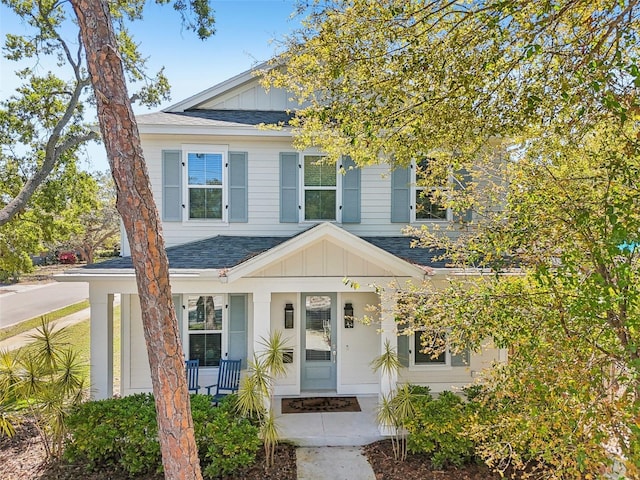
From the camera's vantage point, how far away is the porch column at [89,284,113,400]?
6.43 meters

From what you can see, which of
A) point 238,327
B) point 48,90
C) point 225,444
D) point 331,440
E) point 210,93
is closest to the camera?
point 225,444

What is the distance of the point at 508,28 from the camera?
3707 millimetres

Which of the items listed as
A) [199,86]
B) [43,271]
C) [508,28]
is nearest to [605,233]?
[508,28]

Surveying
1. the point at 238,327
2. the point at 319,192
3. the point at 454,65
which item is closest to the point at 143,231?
the point at 454,65

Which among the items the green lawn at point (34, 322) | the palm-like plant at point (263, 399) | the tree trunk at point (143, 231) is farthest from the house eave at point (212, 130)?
the green lawn at point (34, 322)

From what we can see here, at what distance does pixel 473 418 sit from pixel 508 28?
14.2 ft

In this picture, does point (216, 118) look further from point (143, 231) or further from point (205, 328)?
point (143, 231)

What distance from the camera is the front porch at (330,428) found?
20.7 feet

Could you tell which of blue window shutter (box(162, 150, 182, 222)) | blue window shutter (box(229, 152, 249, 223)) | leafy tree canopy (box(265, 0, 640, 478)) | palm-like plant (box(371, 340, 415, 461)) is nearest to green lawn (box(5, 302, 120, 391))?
blue window shutter (box(162, 150, 182, 222))

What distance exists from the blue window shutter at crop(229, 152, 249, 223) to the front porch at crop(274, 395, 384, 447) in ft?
14.2

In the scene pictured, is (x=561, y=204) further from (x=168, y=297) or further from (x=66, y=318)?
(x=66, y=318)

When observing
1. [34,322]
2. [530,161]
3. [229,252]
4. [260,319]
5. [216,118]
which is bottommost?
[34,322]

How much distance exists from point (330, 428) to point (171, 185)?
6180 millimetres

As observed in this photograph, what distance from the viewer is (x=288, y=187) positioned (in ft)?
27.9
